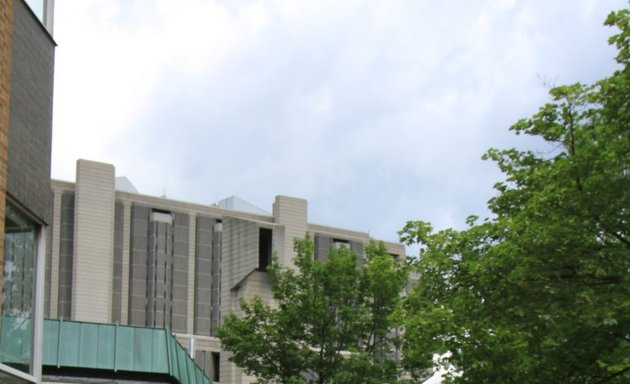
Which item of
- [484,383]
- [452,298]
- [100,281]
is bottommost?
[484,383]

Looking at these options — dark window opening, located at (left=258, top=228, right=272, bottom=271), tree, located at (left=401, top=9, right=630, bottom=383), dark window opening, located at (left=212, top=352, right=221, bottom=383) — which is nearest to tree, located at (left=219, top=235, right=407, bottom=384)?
tree, located at (left=401, top=9, right=630, bottom=383)

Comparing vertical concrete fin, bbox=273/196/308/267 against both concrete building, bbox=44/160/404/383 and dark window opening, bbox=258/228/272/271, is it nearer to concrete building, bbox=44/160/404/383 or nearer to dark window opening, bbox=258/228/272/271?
concrete building, bbox=44/160/404/383

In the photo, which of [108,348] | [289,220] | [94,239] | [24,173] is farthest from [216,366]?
[24,173]

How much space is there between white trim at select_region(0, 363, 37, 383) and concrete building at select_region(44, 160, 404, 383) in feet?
243

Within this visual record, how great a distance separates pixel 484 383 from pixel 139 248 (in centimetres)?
7559

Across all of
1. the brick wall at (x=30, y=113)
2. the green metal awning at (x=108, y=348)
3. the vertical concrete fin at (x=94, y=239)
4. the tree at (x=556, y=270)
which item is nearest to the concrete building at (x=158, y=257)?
the vertical concrete fin at (x=94, y=239)

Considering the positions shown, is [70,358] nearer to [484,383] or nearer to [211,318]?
[484,383]

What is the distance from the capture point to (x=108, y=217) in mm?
Result: 94562

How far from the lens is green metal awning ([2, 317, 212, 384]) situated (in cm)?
2670

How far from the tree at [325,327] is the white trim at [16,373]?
2280 centimetres

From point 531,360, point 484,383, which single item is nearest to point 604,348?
point 531,360

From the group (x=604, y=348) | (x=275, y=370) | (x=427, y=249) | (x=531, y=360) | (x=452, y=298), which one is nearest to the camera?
(x=604, y=348)

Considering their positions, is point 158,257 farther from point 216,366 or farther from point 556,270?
point 556,270

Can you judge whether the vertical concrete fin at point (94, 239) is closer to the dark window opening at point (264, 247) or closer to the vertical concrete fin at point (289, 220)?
the dark window opening at point (264, 247)
